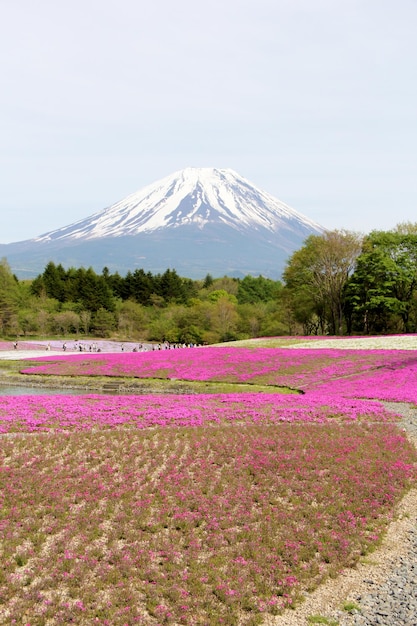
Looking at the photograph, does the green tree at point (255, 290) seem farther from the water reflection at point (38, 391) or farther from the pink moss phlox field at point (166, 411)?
the pink moss phlox field at point (166, 411)

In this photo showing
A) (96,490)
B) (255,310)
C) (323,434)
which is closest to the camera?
(96,490)

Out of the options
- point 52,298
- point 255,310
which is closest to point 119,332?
point 52,298

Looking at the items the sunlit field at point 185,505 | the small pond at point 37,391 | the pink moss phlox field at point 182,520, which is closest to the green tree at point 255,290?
the small pond at point 37,391

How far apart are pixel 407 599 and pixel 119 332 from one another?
328 ft

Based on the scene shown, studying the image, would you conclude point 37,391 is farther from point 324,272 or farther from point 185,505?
point 324,272

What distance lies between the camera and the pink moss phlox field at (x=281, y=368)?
34344 millimetres

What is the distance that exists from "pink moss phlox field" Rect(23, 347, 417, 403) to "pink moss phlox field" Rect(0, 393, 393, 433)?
4.84 m

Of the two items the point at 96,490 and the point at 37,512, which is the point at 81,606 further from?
the point at 96,490

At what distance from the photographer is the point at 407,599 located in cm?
984

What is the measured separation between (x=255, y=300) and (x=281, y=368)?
93486mm

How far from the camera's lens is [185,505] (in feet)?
43.8

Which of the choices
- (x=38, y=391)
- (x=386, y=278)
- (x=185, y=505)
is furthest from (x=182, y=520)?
(x=386, y=278)

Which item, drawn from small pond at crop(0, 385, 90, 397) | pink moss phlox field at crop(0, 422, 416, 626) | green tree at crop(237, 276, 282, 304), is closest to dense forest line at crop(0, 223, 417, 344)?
green tree at crop(237, 276, 282, 304)

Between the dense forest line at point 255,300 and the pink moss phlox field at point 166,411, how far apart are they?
42.1 meters
